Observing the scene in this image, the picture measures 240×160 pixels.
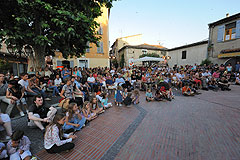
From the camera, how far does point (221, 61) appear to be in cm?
1491

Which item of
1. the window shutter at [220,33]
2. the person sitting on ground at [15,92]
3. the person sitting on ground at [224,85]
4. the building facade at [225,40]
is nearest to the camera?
the person sitting on ground at [15,92]

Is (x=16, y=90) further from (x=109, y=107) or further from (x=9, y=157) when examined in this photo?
(x=109, y=107)

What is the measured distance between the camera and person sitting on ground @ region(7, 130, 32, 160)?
7.41 ft

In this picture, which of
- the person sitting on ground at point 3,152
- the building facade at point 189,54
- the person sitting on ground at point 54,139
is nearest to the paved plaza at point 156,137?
the person sitting on ground at point 54,139

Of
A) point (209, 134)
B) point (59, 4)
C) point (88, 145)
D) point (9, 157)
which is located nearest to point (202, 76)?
point (209, 134)

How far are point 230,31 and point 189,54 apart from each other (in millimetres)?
6736

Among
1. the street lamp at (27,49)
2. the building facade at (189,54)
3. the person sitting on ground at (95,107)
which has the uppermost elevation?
the building facade at (189,54)

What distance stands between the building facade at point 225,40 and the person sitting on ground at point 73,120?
718 inches

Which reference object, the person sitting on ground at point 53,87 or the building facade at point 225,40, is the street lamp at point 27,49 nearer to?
the person sitting on ground at point 53,87

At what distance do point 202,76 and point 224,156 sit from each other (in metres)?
10.6

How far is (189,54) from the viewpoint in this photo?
20.7 m

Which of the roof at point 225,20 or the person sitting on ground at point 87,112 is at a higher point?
the roof at point 225,20

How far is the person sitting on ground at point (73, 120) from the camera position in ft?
11.4

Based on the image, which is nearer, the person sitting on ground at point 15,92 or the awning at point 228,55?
the person sitting on ground at point 15,92
